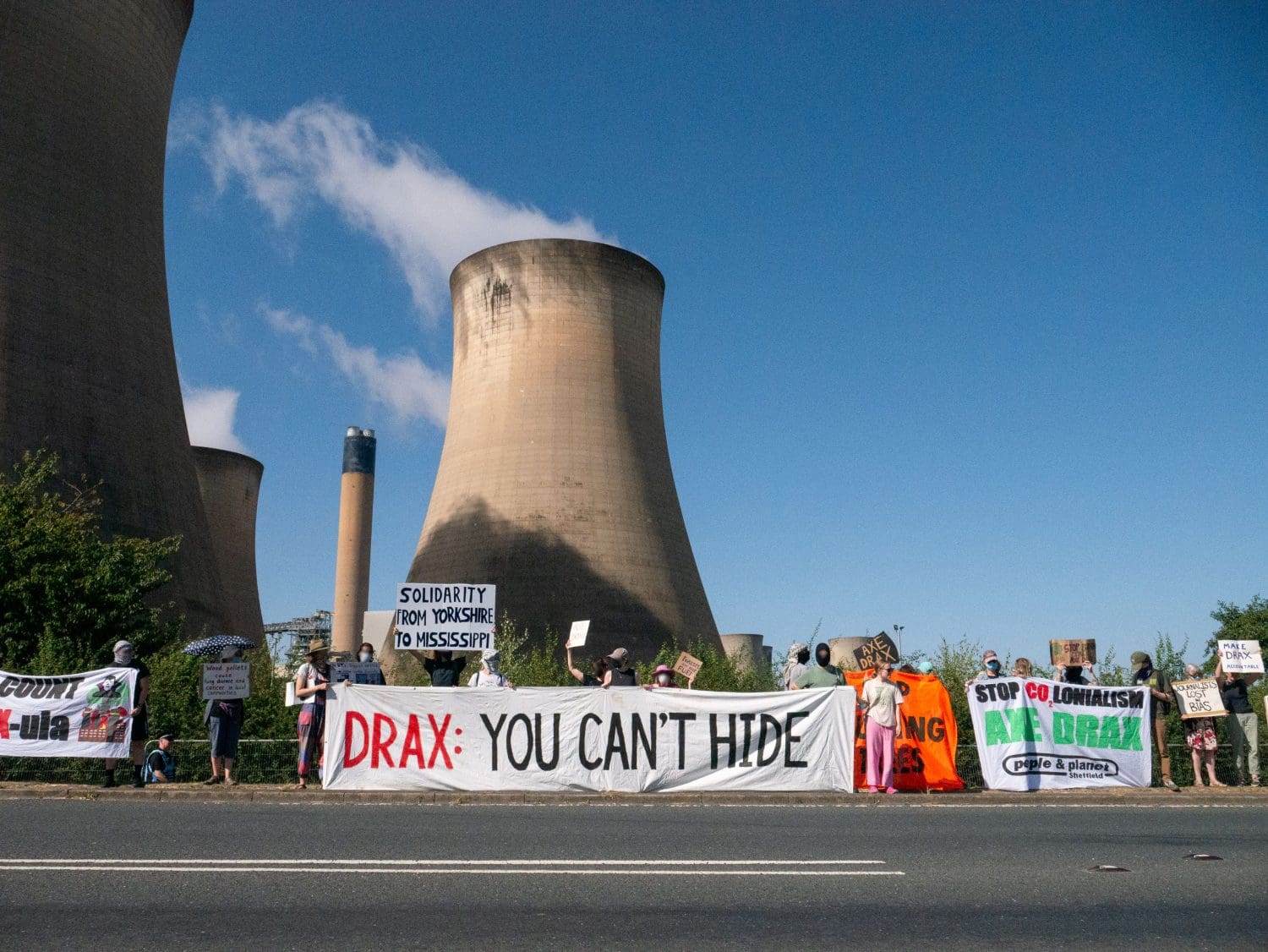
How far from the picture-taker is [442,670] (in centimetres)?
1040

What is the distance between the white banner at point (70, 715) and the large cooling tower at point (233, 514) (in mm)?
26903

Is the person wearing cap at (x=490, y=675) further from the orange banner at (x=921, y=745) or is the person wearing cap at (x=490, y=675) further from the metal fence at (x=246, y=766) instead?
the orange banner at (x=921, y=745)

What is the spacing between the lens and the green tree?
41.9 feet

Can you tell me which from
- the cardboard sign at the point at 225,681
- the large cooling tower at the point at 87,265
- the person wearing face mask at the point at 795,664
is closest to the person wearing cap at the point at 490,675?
the cardboard sign at the point at 225,681

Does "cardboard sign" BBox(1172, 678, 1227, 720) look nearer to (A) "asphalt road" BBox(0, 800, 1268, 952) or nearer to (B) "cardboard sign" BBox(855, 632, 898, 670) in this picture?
(B) "cardboard sign" BBox(855, 632, 898, 670)

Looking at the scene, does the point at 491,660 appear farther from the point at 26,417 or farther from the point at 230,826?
the point at 26,417

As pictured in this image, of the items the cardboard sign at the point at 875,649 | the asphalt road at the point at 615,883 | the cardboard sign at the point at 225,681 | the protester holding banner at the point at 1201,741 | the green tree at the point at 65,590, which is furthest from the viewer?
the green tree at the point at 65,590

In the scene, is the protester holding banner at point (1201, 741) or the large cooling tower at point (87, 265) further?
the large cooling tower at point (87, 265)

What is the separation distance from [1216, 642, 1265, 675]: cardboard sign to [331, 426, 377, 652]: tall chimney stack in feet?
131

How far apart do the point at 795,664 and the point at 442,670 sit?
336 centimetres

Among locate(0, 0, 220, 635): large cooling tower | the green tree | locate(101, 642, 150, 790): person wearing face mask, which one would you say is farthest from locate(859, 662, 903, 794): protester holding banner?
locate(0, 0, 220, 635): large cooling tower

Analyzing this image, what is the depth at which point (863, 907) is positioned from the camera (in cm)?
405

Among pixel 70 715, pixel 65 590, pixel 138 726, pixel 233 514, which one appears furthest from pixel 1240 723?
pixel 233 514

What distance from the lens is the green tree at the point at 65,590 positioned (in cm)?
1277
